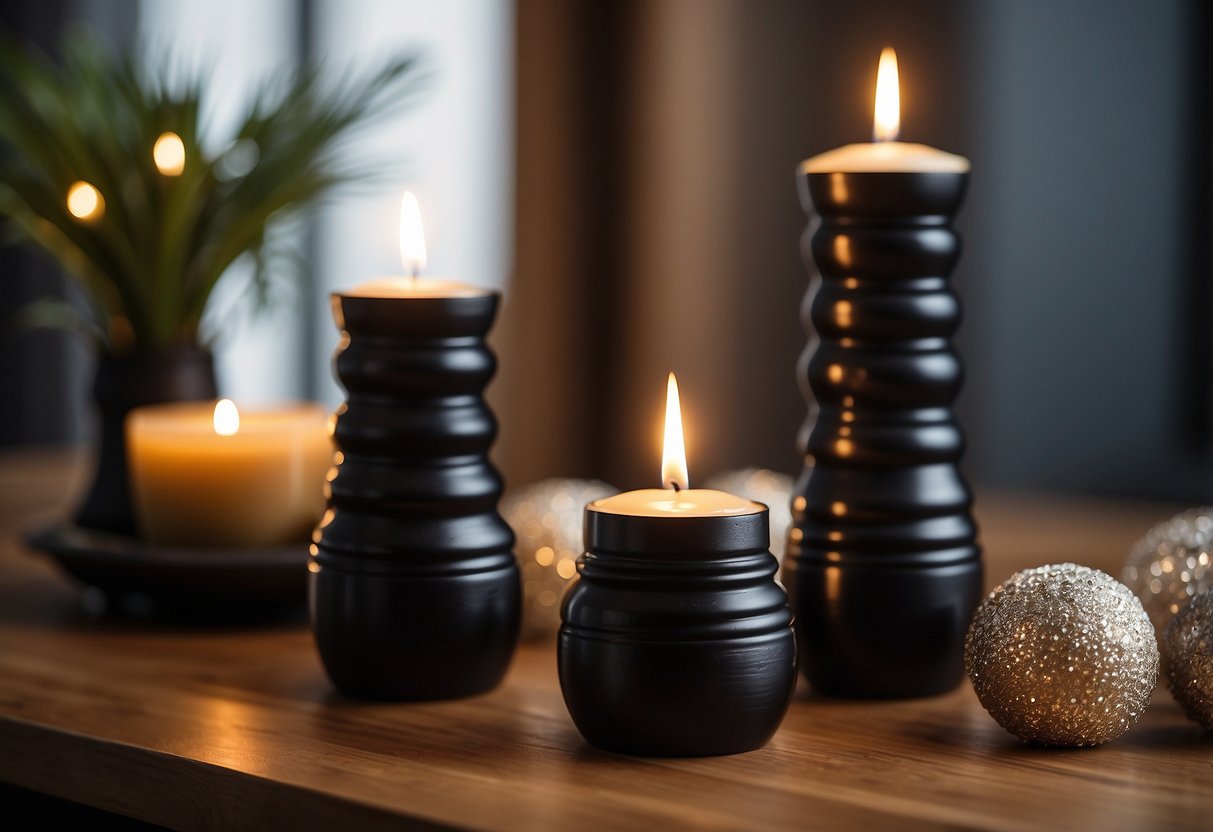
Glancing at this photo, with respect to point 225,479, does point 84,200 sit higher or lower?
higher

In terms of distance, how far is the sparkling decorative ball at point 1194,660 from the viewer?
0.54m

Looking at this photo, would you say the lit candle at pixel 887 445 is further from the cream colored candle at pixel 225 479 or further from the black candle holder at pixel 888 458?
the cream colored candle at pixel 225 479

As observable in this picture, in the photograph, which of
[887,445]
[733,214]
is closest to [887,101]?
[887,445]

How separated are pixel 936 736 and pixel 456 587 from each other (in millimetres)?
193

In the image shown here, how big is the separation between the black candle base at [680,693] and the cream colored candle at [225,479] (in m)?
0.30

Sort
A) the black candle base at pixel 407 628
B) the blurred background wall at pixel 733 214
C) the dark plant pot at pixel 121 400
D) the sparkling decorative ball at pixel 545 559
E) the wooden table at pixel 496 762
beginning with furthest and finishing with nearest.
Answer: the blurred background wall at pixel 733 214, the dark plant pot at pixel 121 400, the sparkling decorative ball at pixel 545 559, the black candle base at pixel 407 628, the wooden table at pixel 496 762

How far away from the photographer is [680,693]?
0.51 metres

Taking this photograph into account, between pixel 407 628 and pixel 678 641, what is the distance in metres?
0.14

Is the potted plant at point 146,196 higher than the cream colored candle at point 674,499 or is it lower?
higher

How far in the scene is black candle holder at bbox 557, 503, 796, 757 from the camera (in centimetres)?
51

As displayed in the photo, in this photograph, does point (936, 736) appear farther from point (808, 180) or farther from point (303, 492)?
point (303, 492)

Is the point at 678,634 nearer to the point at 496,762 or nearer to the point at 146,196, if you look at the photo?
the point at 496,762

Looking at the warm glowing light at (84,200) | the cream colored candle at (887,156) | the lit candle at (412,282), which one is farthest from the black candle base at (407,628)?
the warm glowing light at (84,200)

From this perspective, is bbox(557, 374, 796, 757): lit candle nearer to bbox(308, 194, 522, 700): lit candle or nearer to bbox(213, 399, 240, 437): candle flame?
bbox(308, 194, 522, 700): lit candle
